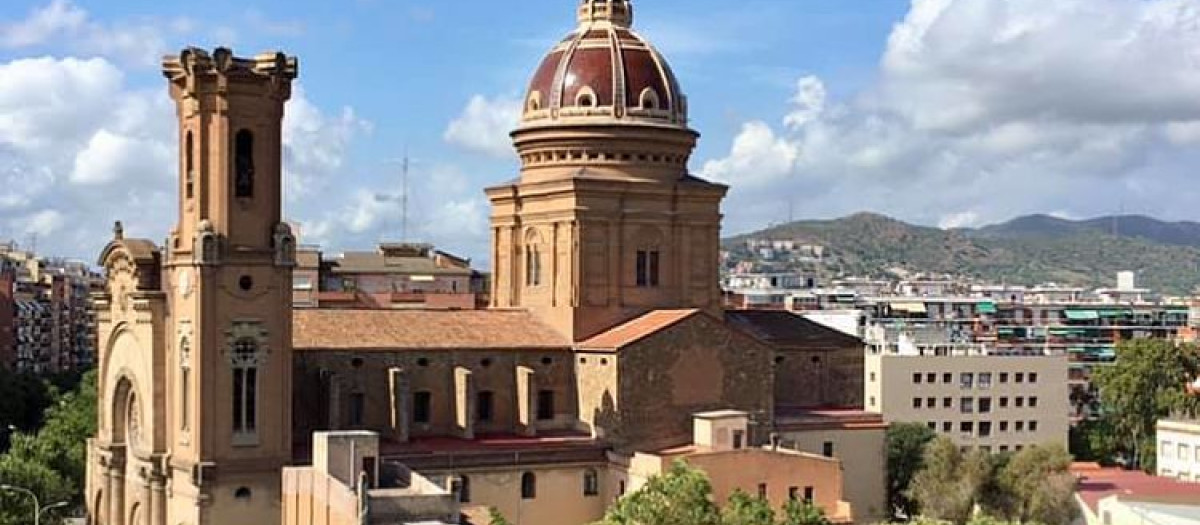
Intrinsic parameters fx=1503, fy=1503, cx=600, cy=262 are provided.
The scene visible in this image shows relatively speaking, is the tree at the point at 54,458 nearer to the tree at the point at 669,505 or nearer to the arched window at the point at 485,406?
the arched window at the point at 485,406

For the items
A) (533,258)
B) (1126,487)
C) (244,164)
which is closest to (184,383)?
(244,164)

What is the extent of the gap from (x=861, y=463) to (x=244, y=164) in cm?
2729

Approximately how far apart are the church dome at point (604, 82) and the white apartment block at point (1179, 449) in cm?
3028

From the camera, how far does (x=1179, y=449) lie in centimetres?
7244

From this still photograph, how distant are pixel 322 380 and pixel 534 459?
770 centimetres

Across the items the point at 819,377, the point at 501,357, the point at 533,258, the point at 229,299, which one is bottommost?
the point at 819,377

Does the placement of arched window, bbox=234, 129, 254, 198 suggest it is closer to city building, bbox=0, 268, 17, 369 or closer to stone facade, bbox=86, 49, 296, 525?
stone facade, bbox=86, 49, 296, 525

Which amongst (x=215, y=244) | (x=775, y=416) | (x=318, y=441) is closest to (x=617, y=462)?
(x=775, y=416)

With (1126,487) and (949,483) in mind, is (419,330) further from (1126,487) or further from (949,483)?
(1126,487)

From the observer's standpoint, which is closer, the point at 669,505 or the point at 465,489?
the point at 669,505

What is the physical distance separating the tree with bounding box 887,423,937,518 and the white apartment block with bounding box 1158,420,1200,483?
13.0 metres

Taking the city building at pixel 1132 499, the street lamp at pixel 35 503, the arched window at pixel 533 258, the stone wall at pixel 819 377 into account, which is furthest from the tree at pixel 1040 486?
the street lamp at pixel 35 503

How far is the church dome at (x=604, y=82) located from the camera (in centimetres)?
5875

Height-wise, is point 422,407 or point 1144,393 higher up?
point 422,407
